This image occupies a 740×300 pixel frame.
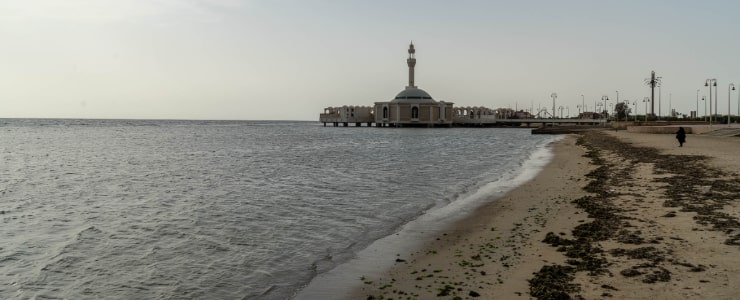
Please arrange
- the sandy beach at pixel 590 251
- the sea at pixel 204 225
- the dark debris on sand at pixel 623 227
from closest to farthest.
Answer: the sandy beach at pixel 590 251 → the dark debris on sand at pixel 623 227 → the sea at pixel 204 225

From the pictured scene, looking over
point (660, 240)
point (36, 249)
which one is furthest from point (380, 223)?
point (36, 249)

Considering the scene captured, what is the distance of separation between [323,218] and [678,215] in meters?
9.70

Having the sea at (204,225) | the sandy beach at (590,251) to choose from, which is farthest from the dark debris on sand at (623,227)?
the sea at (204,225)

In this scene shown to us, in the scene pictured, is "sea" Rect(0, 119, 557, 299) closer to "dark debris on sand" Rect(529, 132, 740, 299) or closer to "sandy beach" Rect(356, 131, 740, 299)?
"sandy beach" Rect(356, 131, 740, 299)

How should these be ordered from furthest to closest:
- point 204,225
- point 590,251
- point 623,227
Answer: point 204,225 < point 623,227 < point 590,251

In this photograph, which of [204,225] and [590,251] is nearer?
[590,251]

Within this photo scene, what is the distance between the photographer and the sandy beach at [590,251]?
8.18 m

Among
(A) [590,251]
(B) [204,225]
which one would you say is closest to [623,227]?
(A) [590,251]

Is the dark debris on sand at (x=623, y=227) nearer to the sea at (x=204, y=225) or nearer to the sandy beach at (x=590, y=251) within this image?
the sandy beach at (x=590, y=251)

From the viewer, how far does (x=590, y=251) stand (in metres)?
10.2

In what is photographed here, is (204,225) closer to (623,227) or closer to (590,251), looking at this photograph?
(590,251)

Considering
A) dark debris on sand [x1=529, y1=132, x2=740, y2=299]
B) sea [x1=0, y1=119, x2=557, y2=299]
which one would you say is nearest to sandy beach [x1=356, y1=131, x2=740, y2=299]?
dark debris on sand [x1=529, y1=132, x2=740, y2=299]

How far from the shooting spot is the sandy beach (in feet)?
26.8

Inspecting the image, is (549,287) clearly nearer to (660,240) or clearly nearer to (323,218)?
(660,240)
